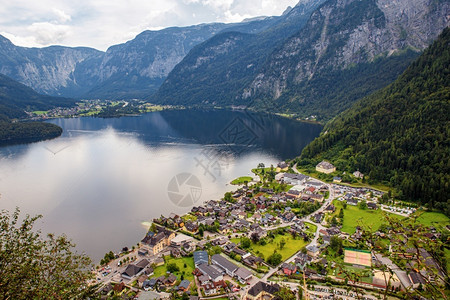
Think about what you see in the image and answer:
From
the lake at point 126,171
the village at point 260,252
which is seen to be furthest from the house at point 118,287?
the lake at point 126,171

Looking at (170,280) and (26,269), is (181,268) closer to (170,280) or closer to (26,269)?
(170,280)

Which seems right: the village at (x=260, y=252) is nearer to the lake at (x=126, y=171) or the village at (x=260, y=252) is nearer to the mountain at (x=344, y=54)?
the lake at (x=126, y=171)

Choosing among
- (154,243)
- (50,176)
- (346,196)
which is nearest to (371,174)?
(346,196)

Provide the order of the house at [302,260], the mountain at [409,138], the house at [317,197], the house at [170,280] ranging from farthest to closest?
1. the house at [317,197]
2. the mountain at [409,138]
3. the house at [302,260]
4. the house at [170,280]

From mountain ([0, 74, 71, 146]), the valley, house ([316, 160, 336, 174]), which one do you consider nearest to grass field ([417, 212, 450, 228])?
the valley

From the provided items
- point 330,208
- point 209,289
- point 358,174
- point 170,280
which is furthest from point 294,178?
point 170,280

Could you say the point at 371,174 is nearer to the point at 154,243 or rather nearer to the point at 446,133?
the point at 446,133
